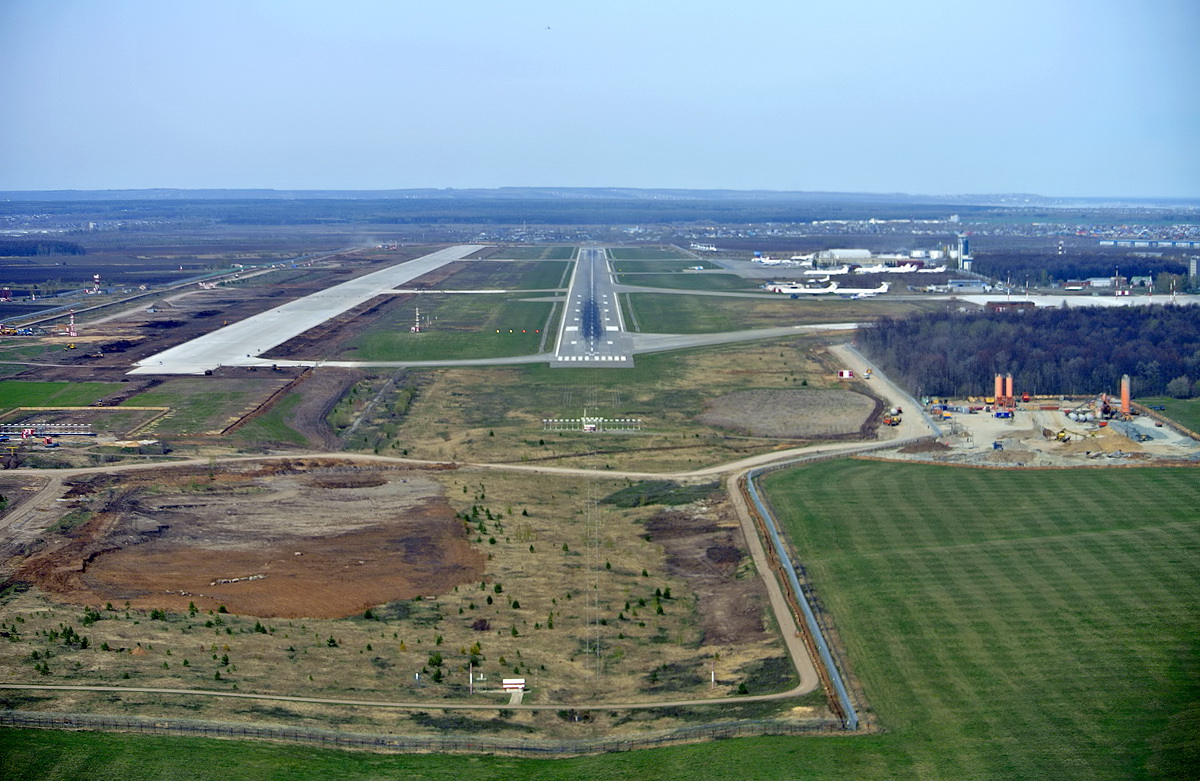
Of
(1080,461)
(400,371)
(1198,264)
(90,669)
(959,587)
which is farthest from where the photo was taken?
(1198,264)

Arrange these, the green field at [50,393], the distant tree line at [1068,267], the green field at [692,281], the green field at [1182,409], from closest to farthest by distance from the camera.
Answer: the green field at [1182,409]
the green field at [50,393]
the green field at [692,281]
the distant tree line at [1068,267]

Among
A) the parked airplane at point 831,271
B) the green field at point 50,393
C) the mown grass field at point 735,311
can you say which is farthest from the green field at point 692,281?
the green field at point 50,393

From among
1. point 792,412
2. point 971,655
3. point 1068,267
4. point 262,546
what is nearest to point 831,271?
point 1068,267

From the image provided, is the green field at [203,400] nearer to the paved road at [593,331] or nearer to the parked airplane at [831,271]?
the paved road at [593,331]

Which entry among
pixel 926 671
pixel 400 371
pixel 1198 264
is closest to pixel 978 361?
pixel 400 371

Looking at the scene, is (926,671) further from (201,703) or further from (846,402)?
(846,402)
